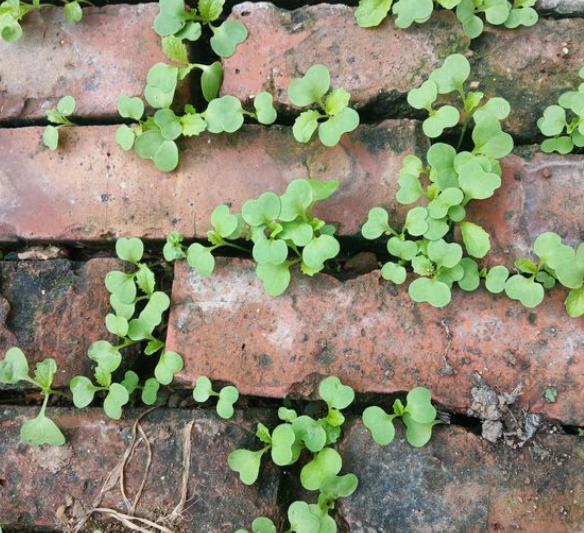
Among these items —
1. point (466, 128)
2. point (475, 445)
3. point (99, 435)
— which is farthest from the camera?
point (466, 128)

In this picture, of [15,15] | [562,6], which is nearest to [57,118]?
[15,15]

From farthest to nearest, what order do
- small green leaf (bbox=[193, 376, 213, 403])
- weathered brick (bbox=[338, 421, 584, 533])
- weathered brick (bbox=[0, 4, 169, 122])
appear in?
weathered brick (bbox=[0, 4, 169, 122]), small green leaf (bbox=[193, 376, 213, 403]), weathered brick (bbox=[338, 421, 584, 533])

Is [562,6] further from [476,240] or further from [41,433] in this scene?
[41,433]

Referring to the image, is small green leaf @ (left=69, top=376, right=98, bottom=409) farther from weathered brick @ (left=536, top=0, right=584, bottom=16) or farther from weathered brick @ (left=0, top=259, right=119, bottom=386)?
weathered brick @ (left=536, top=0, right=584, bottom=16)

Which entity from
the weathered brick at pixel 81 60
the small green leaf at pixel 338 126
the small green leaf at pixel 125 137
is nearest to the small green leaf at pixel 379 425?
the small green leaf at pixel 338 126

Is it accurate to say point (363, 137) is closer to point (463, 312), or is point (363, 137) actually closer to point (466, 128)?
point (466, 128)

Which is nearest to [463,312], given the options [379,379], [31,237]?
[379,379]

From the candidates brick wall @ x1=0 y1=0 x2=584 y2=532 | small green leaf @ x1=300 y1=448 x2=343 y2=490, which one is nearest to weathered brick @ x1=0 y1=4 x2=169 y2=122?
brick wall @ x1=0 y1=0 x2=584 y2=532
